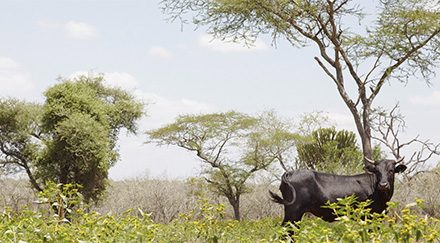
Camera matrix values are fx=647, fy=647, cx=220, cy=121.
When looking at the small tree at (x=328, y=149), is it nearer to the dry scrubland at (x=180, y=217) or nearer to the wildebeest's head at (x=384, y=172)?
the dry scrubland at (x=180, y=217)

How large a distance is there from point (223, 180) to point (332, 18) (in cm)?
818

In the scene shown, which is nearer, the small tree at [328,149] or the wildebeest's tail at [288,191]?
the wildebeest's tail at [288,191]

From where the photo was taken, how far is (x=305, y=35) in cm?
1847

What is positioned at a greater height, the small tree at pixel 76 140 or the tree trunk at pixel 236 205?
the small tree at pixel 76 140

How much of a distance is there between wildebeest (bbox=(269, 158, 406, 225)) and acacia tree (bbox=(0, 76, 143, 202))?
10646 millimetres

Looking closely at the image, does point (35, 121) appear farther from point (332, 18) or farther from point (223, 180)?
point (332, 18)

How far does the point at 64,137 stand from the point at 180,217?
1481 centimetres

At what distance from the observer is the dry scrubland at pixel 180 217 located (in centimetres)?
627

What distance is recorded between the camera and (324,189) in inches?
503

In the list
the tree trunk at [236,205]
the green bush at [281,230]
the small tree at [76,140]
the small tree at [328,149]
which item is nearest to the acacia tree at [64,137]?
the small tree at [76,140]

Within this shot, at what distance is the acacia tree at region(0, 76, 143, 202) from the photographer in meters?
21.8

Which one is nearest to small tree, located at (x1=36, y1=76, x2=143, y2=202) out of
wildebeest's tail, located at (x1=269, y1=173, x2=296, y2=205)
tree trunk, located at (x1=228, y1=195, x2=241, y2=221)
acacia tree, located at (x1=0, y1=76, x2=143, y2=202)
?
acacia tree, located at (x1=0, y1=76, x2=143, y2=202)

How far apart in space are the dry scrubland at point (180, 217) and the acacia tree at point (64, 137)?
126 cm

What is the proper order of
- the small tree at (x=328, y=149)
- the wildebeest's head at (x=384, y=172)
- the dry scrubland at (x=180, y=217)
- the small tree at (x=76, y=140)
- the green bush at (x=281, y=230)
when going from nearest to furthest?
the green bush at (x=281, y=230) < the dry scrubland at (x=180, y=217) < the wildebeest's head at (x=384, y=172) < the small tree at (x=76, y=140) < the small tree at (x=328, y=149)
